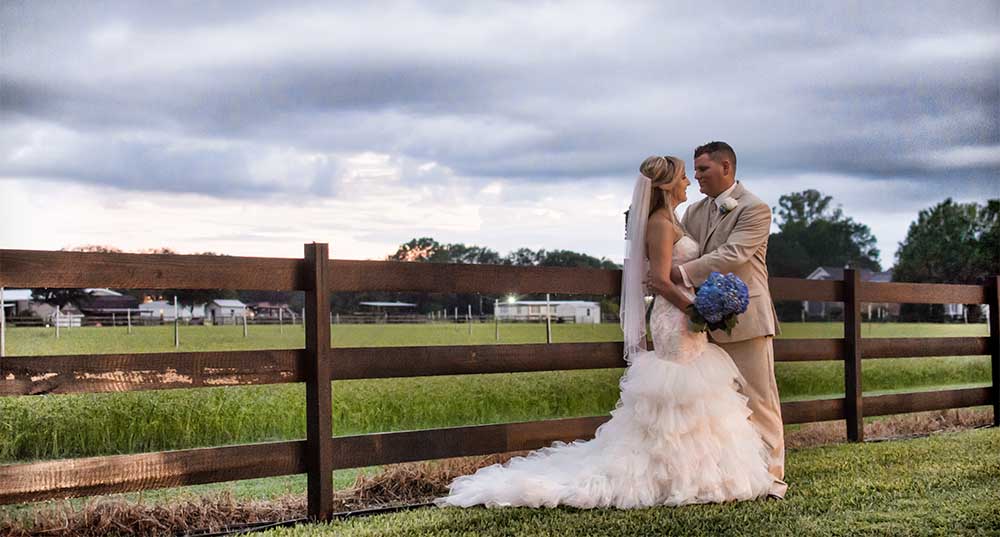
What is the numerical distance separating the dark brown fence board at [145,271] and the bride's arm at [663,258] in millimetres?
1933

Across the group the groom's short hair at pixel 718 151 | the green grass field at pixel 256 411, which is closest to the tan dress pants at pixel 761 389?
the groom's short hair at pixel 718 151

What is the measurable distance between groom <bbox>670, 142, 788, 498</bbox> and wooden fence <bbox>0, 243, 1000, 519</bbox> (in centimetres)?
81

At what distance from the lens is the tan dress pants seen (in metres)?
5.75

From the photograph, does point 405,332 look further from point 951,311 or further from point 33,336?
point 951,311

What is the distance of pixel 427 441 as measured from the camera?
5.36 m

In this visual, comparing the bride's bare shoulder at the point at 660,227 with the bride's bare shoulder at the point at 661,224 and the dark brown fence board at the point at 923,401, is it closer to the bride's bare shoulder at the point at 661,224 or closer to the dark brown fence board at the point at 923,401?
the bride's bare shoulder at the point at 661,224

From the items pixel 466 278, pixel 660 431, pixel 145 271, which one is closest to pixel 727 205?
pixel 660 431

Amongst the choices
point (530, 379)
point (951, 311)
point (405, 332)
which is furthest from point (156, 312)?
point (951, 311)

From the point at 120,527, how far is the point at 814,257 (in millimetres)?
64487

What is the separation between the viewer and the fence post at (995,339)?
→ 32.1 ft

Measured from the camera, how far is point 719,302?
510cm

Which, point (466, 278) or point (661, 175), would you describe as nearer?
point (661, 175)

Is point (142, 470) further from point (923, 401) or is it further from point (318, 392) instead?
point (923, 401)

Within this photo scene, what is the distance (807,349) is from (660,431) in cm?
300
